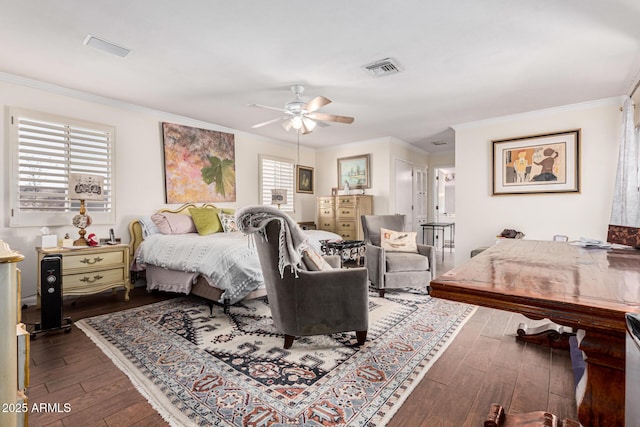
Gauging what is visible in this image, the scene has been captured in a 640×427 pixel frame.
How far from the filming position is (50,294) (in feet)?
8.61

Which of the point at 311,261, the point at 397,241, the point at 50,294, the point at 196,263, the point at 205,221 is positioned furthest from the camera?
the point at 205,221

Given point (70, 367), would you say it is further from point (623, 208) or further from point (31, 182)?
point (623, 208)

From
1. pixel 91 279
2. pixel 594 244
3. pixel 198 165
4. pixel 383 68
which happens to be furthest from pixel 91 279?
pixel 594 244

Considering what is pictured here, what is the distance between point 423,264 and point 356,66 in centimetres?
232

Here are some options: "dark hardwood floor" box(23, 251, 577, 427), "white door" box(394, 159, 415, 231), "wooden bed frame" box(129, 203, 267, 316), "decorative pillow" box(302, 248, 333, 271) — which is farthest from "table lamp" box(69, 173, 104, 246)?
"white door" box(394, 159, 415, 231)

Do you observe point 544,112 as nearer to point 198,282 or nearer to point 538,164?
point 538,164

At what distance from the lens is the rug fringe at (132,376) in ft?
5.05

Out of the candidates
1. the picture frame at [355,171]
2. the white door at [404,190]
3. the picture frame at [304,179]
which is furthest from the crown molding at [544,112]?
the picture frame at [304,179]

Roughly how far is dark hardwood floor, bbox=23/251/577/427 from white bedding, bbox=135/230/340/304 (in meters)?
0.99

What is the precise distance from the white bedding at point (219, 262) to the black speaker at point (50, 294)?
3.24 feet

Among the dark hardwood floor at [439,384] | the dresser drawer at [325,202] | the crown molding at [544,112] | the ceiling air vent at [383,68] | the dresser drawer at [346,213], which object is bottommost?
the dark hardwood floor at [439,384]

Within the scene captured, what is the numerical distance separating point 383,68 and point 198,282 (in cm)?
288

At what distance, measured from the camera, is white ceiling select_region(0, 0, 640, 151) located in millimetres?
2275

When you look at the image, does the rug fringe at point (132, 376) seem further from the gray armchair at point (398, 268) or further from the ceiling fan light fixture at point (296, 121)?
the ceiling fan light fixture at point (296, 121)
